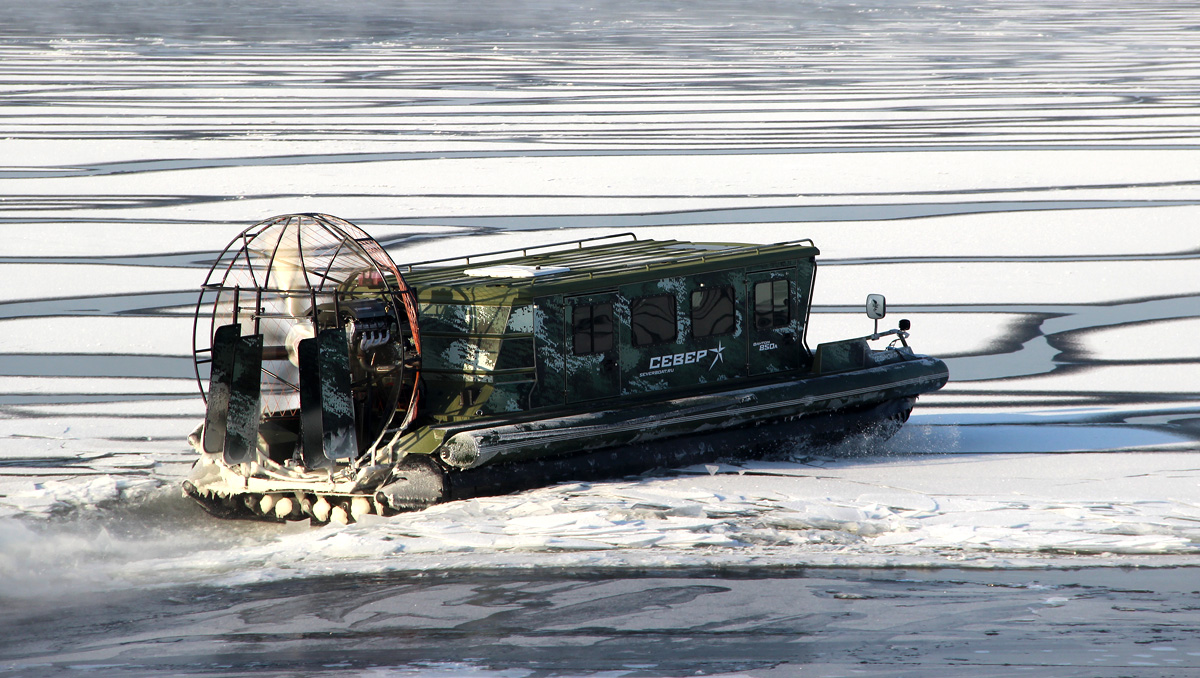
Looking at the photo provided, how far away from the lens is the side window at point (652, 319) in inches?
374

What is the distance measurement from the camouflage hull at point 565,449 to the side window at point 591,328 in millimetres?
405

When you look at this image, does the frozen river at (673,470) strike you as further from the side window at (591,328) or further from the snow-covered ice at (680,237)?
the side window at (591,328)

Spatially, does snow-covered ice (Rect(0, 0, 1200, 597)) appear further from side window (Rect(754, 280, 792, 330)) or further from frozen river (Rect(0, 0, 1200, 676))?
side window (Rect(754, 280, 792, 330))

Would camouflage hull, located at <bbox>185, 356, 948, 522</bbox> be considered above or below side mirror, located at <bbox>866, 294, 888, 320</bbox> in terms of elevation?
below

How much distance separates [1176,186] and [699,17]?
148 feet

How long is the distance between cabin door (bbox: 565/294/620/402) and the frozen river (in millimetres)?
667

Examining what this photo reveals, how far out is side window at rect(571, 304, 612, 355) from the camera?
925 centimetres

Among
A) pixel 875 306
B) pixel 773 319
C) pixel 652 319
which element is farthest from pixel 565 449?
pixel 875 306

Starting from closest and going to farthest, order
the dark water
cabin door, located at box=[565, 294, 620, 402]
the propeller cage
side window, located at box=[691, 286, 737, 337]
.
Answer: the dark water → the propeller cage → cabin door, located at box=[565, 294, 620, 402] → side window, located at box=[691, 286, 737, 337]

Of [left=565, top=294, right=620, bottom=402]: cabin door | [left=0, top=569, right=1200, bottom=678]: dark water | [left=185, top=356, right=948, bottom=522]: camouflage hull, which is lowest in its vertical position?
[left=0, top=569, right=1200, bottom=678]: dark water

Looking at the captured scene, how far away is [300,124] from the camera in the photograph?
26.2 meters

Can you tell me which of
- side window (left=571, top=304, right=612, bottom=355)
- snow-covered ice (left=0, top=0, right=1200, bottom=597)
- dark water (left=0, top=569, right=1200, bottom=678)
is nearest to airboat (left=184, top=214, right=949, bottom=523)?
side window (left=571, top=304, right=612, bottom=355)

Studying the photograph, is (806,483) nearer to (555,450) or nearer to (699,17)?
(555,450)

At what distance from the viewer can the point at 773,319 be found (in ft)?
33.7
